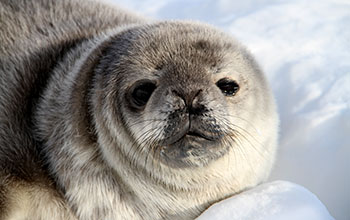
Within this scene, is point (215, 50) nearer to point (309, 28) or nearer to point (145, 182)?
point (145, 182)

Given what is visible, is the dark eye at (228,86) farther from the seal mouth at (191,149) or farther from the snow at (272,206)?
the snow at (272,206)

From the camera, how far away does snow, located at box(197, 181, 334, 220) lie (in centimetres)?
246

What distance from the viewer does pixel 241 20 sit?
4734 mm

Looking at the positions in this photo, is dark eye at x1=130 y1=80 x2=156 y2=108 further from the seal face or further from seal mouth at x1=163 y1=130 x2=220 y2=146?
seal mouth at x1=163 y1=130 x2=220 y2=146

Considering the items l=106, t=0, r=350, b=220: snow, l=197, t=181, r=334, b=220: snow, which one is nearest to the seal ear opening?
l=197, t=181, r=334, b=220: snow

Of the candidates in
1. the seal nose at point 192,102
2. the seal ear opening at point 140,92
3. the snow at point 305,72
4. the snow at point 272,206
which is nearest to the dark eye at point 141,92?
the seal ear opening at point 140,92

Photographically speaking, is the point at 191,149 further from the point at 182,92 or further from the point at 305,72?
the point at 305,72

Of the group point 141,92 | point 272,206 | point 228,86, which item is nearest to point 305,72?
point 228,86

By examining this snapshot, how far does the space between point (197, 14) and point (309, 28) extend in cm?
119

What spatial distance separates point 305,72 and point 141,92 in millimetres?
1572

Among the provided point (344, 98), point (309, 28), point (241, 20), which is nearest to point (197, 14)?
point (241, 20)

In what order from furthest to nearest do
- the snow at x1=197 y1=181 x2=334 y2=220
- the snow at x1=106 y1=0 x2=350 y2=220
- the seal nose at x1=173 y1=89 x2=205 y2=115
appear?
the snow at x1=106 y1=0 x2=350 y2=220 < the snow at x1=197 y1=181 x2=334 y2=220 < the seal nose at x1=173 y1=89 x2=205 y2=115

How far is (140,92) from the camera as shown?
8.35ft

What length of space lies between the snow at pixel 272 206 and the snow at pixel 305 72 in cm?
36
